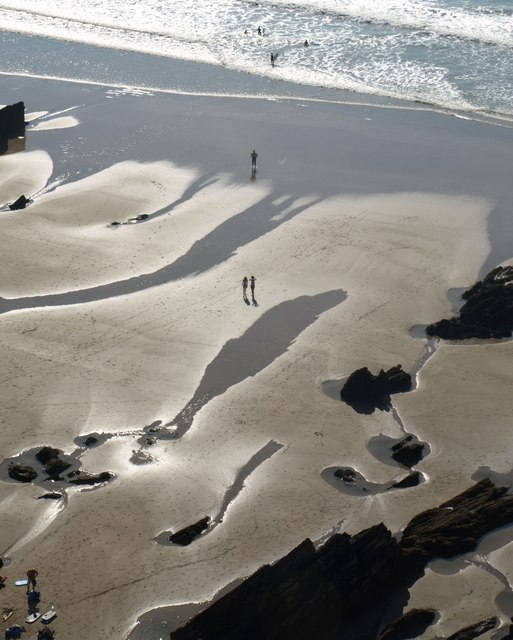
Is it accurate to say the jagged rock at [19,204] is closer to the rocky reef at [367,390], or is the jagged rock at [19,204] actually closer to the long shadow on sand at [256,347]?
the long shadow on sand at [256,347]

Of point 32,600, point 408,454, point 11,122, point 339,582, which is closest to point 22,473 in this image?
point 32,600

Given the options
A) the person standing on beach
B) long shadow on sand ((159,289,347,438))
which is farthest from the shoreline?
the person standing on beach

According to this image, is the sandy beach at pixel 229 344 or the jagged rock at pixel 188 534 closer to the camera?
the sandy beach at pixel 229 344

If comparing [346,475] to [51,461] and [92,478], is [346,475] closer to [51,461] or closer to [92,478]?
[92,478]

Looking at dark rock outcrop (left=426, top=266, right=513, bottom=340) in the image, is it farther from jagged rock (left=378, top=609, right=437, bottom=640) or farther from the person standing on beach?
the person standing on beach

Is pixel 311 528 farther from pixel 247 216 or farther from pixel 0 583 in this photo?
Result: pixel 247 216

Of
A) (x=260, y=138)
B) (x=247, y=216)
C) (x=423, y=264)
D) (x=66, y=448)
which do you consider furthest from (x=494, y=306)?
(x=260, y=138)

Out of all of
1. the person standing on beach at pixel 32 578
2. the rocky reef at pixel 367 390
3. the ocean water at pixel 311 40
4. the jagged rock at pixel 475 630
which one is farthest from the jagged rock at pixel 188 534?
the ocean water at pixel 311 40
